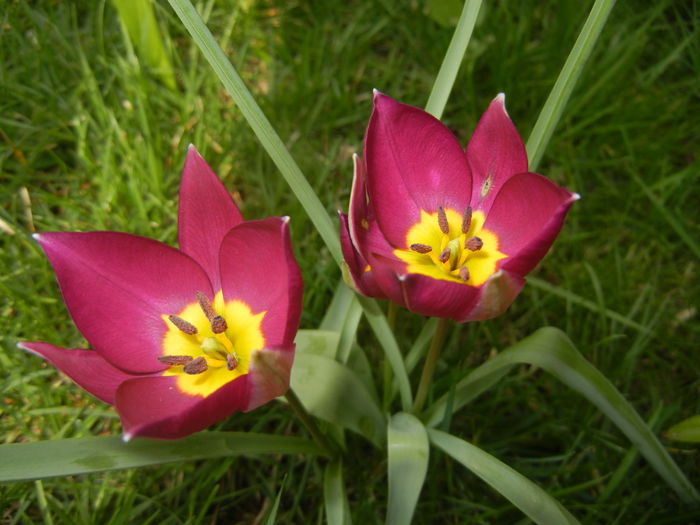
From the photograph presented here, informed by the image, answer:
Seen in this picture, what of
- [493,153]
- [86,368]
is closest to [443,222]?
[493,153]

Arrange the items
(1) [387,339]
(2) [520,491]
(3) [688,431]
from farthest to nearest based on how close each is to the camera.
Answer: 1. (3) [688,431]
2. (1) [387,339]
3. (2) [520,491]

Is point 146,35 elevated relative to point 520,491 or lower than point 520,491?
elevated

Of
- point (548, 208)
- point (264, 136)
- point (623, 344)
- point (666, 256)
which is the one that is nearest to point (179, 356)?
point (264, 136)

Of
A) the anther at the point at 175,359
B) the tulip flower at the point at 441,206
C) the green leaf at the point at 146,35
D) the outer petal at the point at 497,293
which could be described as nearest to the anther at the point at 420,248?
the tulip flower at the point at 441,206

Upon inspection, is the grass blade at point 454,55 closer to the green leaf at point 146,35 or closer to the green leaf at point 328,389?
the green leaf at point 328,389

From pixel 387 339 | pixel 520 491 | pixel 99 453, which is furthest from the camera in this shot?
pixel 387 339

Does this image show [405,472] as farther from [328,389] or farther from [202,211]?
[202,211]

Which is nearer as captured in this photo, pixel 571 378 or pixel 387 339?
pixel 571 378
